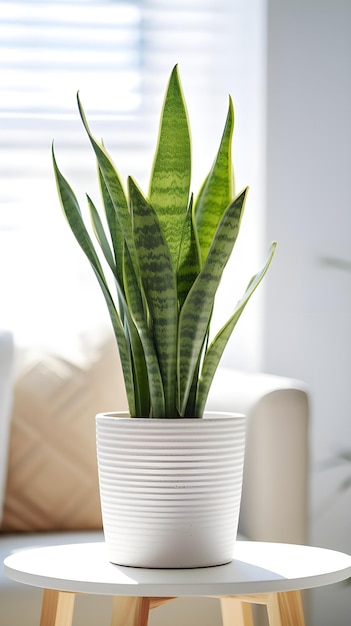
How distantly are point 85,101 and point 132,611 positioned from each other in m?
1.67

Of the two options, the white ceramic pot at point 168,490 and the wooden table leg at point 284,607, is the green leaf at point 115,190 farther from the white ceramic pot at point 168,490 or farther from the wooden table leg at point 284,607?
the wooden table leg at point 284,607

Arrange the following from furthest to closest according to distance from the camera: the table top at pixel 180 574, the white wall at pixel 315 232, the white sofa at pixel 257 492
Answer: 1. the white wall at pixel 315 232
2. the white sofa at pixel 257 492
3. the table top at pixel 180 574

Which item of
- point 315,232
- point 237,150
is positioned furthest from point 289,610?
point 237,150

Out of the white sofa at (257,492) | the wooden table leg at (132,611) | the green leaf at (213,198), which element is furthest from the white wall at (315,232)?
the wooden table leg at (132,611)

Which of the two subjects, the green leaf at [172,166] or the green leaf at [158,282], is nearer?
the green leaf at [158,282]

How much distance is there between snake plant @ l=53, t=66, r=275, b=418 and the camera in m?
1.03

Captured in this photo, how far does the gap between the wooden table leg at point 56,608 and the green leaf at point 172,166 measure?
42cm

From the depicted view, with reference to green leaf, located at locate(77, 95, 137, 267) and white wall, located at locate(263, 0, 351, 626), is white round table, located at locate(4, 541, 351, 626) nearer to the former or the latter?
green leaf, located at locate(77, 95, 137, 267)

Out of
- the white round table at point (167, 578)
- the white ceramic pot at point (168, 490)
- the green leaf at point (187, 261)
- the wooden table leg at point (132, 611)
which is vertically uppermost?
the green leaf at point (187, 261)

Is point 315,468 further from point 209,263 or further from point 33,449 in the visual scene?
point 209,263

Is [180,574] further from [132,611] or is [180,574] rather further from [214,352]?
[214,352]

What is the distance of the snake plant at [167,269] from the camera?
1.03 meters

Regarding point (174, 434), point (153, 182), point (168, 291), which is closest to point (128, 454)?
point (174, 434)

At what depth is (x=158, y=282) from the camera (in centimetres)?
103
